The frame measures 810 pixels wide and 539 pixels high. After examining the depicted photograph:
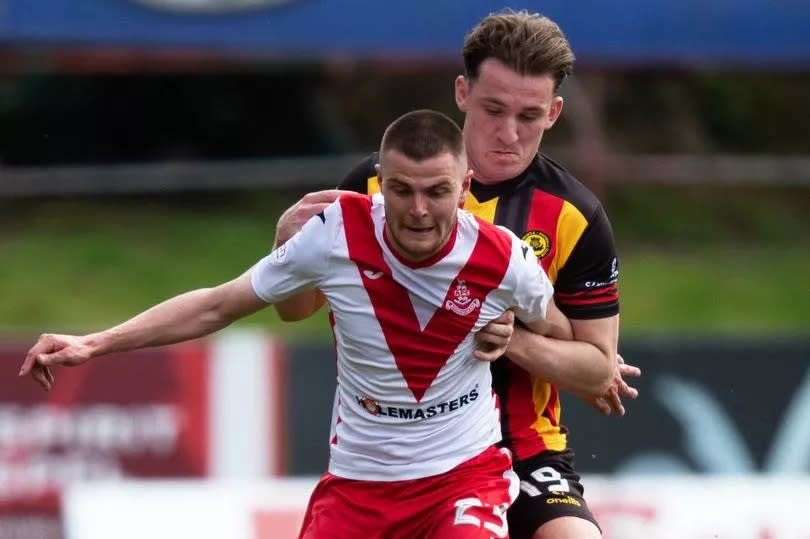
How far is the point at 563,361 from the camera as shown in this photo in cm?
512

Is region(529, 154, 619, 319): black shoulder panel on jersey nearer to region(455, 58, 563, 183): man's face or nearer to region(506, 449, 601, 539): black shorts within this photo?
region(455, 58, 563, 183): man's face

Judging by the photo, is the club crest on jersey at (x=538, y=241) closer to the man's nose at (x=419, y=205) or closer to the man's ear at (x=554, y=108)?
the man's ear at (x=554, y=108)

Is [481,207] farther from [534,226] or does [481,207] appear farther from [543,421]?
[543,421]

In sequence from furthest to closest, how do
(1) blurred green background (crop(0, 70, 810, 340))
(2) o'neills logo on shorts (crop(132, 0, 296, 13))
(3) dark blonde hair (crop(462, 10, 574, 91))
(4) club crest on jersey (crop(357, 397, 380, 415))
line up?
(1) blurred green background (crop(0, 70, 810, 340))
(2) o'neills logo on shorts (crop(132, 0, 296, 13))
(3) dark blonde hair (crop(462, 10, 574, 91))
(4) club crest on jersey (crop(357, 397, 380, 415))

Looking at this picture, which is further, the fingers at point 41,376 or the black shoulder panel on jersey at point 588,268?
the black shoulder panel on jersey at point 588,268

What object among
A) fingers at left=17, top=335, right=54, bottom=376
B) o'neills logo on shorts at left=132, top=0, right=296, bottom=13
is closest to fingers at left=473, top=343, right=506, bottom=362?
fingers at left=17, top=335, right=54, bottom=376

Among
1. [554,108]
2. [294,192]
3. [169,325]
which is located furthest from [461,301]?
[294,192]

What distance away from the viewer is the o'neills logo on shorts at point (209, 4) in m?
13.6

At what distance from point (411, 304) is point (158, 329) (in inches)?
31.0

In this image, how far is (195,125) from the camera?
1608 cm

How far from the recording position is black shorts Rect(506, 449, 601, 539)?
528cm

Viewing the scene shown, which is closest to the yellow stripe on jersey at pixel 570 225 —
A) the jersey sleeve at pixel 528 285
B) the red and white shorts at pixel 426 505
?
the jersey sleeve at pixel 528 285

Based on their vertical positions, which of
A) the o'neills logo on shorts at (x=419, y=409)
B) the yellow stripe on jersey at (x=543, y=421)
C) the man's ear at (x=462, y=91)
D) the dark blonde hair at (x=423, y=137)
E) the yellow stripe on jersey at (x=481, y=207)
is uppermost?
the man's ear at (x=462, y=91)

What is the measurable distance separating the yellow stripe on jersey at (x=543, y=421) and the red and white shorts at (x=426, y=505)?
0.40 meters
